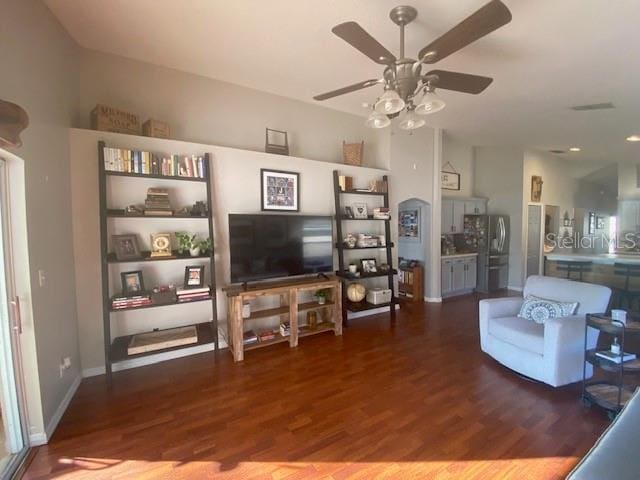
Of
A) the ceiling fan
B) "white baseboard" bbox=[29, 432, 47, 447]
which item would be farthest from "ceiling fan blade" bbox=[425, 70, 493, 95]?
"white baseboard" bbox=[29, 432, 47, 447]

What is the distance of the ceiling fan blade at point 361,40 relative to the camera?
5.49 feet

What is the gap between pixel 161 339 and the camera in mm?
2811

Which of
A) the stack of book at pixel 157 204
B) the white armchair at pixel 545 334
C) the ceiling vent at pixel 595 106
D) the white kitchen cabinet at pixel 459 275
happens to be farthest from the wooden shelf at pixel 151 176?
the ceiling vent at pixel 595 106

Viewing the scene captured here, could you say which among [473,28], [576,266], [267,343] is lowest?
[267,343]

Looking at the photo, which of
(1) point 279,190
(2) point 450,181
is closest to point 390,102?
(1) point 279,190

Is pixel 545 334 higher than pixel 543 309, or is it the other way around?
pixel 543 309

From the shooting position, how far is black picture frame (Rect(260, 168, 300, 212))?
11.3 feet

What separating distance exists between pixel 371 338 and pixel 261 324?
136 centimetres

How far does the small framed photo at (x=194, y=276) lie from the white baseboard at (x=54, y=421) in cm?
117

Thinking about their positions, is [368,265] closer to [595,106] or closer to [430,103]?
[430,103]

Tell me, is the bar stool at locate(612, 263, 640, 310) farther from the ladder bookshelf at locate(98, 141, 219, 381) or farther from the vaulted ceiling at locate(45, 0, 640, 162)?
the ladder bookshelf at locate(98, 141, 219, 381)

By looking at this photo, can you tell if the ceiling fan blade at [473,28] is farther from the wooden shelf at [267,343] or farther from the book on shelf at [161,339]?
the book on shelf at [161,339]

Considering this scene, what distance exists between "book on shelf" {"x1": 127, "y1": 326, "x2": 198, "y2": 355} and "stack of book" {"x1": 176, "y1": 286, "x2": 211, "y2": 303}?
15.3 inches

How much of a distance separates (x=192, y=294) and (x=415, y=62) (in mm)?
2722
